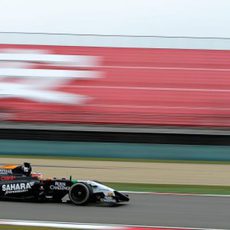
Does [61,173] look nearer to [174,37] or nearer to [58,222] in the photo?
[58,222]

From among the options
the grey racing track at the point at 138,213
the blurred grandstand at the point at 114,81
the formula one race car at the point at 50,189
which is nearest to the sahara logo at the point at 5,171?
the formula one race car at the point at 50,189

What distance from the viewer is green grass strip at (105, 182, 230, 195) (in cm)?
966

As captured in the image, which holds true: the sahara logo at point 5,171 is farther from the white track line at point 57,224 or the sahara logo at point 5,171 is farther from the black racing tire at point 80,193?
the white track line at point 57,224

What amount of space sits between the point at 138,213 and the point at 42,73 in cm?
1410

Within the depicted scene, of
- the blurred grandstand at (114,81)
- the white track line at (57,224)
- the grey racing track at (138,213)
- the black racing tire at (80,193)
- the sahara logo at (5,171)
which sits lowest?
the white track line at (57,224)

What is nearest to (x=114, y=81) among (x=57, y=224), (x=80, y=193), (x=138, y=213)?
(x=80, y=193)

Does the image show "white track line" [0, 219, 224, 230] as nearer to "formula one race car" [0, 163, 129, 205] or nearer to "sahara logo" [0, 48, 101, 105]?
"formula one race car" [0, 163, 129, 205]

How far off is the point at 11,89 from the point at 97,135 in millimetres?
5285

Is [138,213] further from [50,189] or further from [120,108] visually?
[120,108]

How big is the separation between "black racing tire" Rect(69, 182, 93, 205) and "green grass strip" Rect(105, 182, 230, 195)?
92.5 inches

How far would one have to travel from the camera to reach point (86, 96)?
20125 millimetres

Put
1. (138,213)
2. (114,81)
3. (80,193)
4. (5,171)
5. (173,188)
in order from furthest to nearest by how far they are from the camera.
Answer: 1. (114,81)
2. (173,188)
3. (5,171)
4. (80,193)
5. (138,213)

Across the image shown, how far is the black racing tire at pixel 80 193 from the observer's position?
24.0ft

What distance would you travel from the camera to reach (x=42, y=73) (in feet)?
68.1
